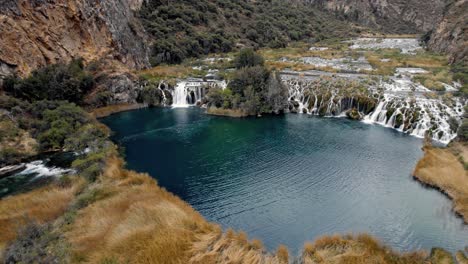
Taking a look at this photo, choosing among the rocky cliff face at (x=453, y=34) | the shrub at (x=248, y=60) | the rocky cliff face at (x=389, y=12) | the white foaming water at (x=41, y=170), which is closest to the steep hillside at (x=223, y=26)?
the rocky cliff face at (x=389, y=12)

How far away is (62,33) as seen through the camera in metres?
54.0

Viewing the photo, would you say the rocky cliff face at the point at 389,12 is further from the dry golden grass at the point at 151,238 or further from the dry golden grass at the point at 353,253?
the dry golden grass at the point at 151,238

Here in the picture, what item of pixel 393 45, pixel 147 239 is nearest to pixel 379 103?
pixel 147 239

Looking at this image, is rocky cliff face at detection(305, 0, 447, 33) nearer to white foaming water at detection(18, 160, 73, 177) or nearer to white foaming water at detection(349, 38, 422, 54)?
white foaming water at detection(349, 38, 422, 54)

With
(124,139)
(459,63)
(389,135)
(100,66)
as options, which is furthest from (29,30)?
(459,63)

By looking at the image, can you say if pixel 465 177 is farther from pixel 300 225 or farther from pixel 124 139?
pixel 124 139

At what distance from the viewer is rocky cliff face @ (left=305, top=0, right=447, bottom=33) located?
470ft

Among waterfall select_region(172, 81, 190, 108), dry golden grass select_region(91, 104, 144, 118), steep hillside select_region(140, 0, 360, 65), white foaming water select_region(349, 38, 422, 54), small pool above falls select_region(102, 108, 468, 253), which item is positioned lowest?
small pool above falls select_region(102, 108, 468, 253)

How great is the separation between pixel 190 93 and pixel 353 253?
153 ft

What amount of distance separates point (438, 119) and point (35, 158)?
45.0 meters

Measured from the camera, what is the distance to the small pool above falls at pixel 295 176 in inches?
913

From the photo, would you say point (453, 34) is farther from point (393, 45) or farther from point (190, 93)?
point (190, 93)

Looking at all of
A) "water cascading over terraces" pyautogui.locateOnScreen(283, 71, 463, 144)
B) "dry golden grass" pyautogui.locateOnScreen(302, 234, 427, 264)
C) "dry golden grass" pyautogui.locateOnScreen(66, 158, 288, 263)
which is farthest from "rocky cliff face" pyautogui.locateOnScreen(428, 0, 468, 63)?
"dry golden grass" pyautogui.locateOnScreen(66, 158, 288, 263)

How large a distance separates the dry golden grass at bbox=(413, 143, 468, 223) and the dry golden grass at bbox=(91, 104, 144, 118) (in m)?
42.3
